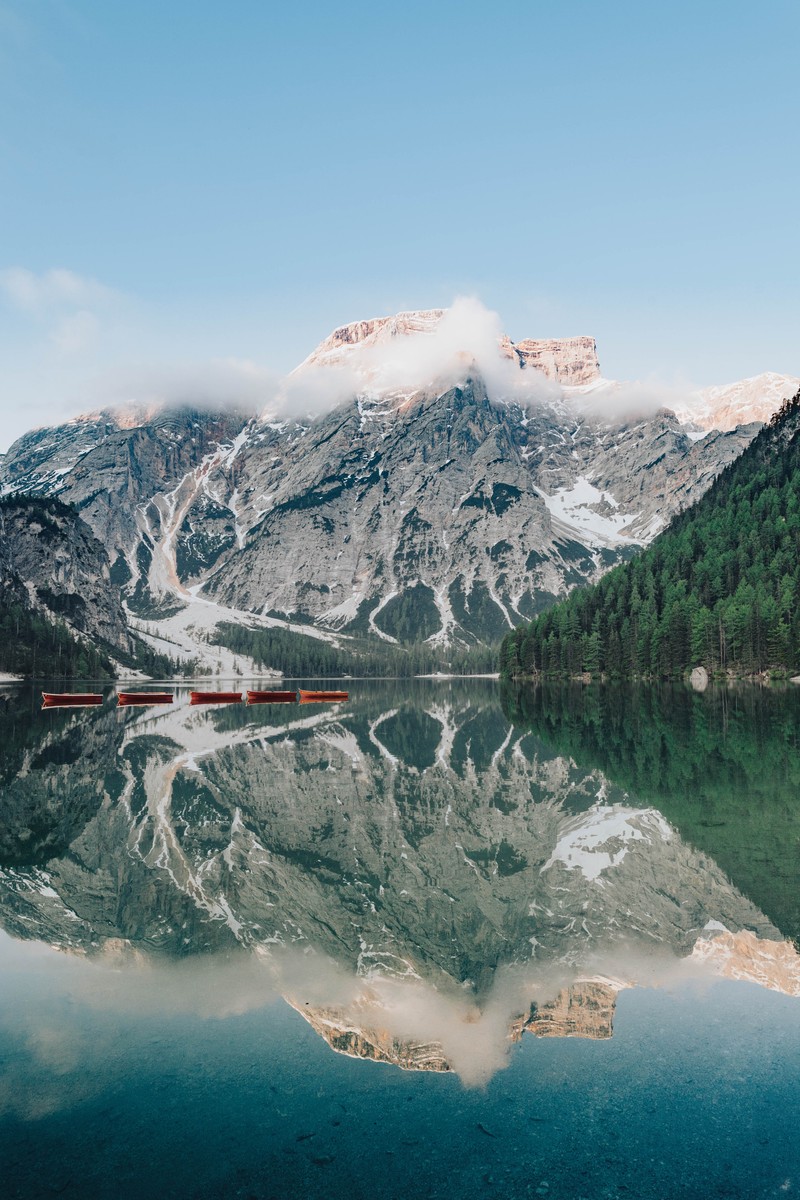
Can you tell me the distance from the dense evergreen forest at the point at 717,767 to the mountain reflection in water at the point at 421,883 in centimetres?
15

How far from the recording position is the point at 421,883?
62.1 feet

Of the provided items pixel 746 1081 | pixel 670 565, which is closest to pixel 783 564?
pixel 670 565

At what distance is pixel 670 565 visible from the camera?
14788cm

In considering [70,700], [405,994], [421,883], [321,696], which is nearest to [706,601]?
[321,696]

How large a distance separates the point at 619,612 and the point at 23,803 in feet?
406

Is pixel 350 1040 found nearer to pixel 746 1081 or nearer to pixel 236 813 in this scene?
pixel 746 1081

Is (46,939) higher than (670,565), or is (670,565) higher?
(670,565)

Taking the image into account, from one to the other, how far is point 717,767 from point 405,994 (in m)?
26.6

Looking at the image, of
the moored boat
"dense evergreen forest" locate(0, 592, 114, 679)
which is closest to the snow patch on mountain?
the moored boat

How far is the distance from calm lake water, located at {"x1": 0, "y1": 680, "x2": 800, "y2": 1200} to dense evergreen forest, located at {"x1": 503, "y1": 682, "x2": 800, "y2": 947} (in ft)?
0.71

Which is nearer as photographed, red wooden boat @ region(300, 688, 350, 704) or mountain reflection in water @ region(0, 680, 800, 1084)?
mountain reflection in water @ region(0, 680, 800, 1084)

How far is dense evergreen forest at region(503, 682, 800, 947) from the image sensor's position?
61.1ft

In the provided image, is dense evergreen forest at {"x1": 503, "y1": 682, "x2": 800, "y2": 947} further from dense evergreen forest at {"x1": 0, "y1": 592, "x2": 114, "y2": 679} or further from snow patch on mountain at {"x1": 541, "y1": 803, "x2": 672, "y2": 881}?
dense evergreen forest at {"x1": 0, "y1": 592, "x2": 114, "y2": 679}

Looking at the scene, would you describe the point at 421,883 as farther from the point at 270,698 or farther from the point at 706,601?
the point at 706,601
